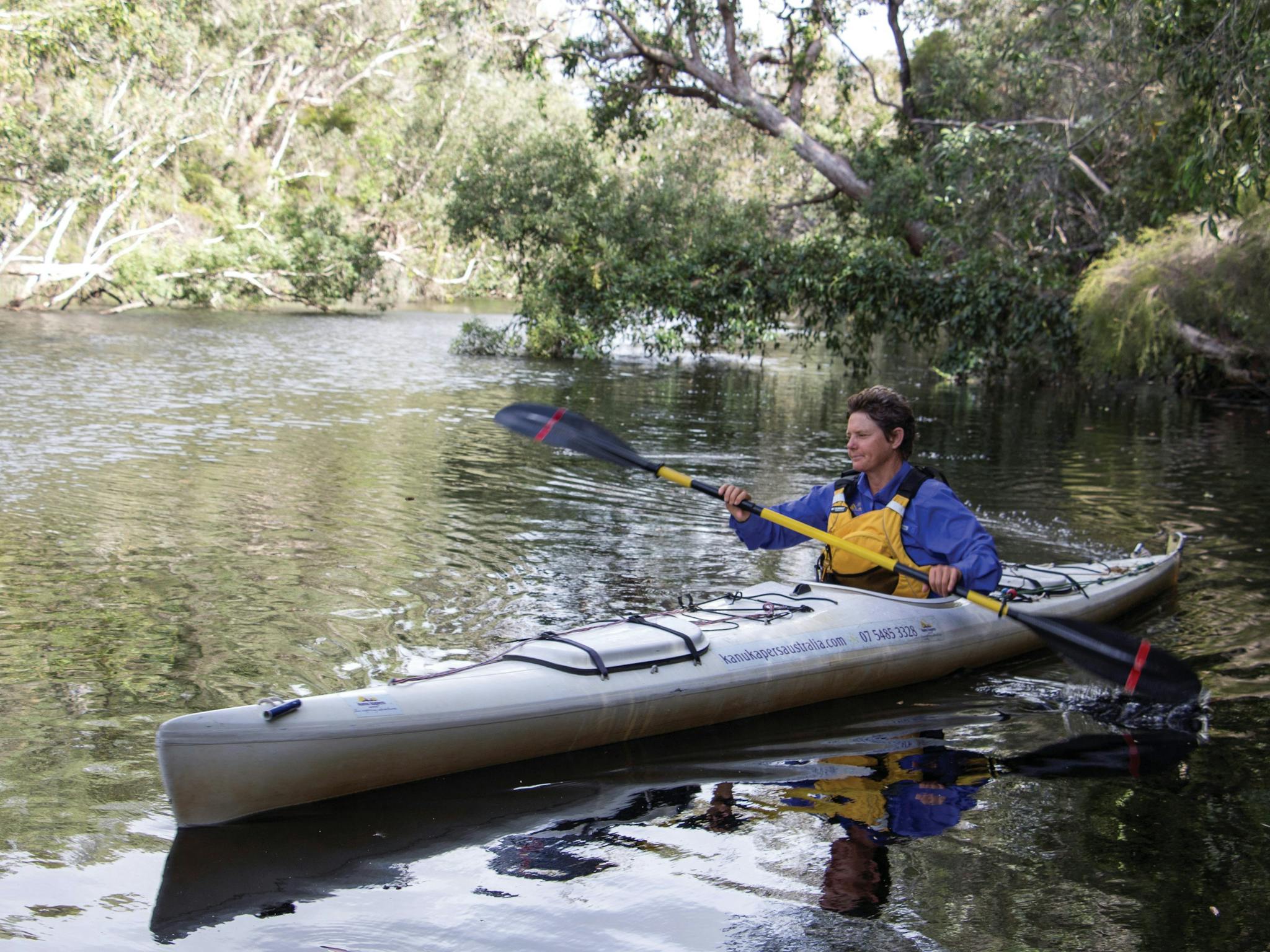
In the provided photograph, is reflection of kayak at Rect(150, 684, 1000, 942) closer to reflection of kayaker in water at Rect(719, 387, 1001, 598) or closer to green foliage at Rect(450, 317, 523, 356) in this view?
reflection of kayaker in water at Rect(719, 387, 1001, 598)

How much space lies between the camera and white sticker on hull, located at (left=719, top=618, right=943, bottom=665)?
4090 millimetres

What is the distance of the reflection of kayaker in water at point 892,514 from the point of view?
4.28 m

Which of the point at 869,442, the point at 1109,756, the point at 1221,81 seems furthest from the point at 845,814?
the point at 1221,81

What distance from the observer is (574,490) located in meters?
8.41

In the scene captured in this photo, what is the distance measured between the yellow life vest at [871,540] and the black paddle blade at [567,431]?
35.2 inches

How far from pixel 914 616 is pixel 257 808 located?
2.49 metres

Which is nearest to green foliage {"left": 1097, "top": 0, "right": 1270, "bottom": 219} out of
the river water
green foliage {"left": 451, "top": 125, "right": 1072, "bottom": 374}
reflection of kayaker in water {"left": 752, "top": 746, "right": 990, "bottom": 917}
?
the river water

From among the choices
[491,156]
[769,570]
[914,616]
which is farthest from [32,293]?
[914,616]

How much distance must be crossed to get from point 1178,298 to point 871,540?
33.2 feet

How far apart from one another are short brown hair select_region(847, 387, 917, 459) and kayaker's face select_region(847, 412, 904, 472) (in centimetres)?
1

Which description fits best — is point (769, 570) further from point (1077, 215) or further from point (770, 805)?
point (1077, 215)

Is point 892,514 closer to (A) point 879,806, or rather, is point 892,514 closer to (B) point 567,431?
(A) point 879,806

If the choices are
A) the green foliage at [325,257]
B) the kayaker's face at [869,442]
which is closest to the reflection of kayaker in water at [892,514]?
the kayaker's face at [869,442]

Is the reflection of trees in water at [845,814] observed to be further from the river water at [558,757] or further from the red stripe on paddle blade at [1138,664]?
the red stripe on paddle blade at [1138,664]
